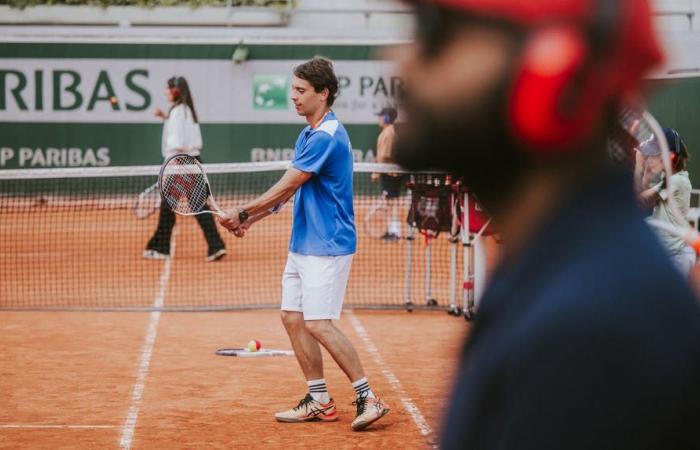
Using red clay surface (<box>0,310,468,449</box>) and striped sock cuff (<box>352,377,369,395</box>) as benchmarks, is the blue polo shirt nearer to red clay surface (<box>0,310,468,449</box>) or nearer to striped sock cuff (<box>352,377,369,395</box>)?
Answer: striped sock cuff (<box>352,377,369,395</box>)

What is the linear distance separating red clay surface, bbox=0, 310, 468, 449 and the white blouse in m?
3.33

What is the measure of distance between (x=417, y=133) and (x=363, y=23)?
2470 centimetres

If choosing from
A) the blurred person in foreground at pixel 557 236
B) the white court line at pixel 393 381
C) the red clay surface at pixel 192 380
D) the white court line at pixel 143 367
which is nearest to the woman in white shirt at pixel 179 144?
the white court line at pixel 143 367

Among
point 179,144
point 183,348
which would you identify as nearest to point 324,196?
point 183,348

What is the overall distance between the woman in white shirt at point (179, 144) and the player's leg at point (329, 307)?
7535mm

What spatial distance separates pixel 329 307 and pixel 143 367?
261cm

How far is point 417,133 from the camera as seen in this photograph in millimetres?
1564

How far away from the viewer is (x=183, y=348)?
9711 mm

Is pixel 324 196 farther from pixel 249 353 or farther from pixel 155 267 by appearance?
pixel 155 267

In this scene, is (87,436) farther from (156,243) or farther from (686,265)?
(156,243)

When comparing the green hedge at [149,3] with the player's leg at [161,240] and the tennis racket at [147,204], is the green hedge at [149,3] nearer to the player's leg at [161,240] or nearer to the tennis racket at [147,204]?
the tennis racket at [147,204]

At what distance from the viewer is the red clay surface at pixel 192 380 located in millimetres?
6863

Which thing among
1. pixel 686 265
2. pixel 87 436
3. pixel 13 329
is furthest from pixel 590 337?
pixel 13 329

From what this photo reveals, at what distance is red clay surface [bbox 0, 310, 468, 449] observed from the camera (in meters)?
6.86
